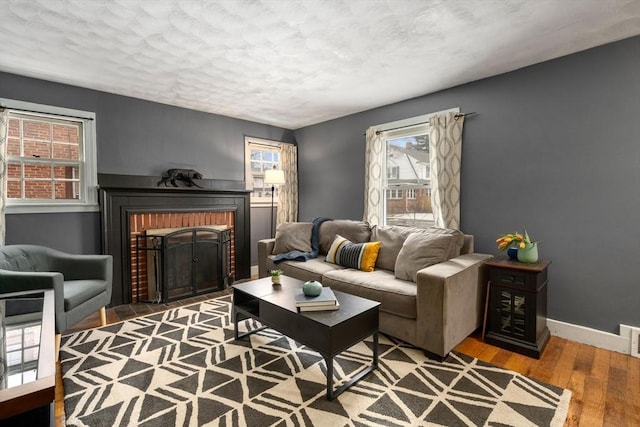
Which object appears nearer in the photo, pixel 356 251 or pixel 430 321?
pixel 430 321

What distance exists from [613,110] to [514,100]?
731 millimetres

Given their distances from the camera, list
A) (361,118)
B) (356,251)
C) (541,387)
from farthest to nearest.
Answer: (361,118)
(356,251)
(541,387)

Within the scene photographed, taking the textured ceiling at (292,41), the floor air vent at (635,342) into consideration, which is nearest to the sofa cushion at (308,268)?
the textured ceiling at (292,41)

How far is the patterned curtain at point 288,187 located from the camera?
5.02 metres

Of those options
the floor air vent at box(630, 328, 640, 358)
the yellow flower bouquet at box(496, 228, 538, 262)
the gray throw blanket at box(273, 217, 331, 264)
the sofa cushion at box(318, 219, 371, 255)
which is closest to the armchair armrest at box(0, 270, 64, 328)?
the gray throw blanket at box(273, 217, 331, 264)

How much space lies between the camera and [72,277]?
282cm

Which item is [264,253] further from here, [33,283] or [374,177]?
[33,283]

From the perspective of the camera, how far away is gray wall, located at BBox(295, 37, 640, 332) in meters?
2.40

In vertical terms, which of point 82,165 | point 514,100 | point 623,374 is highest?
point 514,100

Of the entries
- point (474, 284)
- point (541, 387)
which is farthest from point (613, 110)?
point (541, 387)

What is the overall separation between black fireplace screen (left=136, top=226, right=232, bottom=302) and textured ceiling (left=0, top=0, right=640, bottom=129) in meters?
1.70

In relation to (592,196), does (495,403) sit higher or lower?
lower

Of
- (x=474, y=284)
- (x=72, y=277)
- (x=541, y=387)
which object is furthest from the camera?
(x=72, y=277)

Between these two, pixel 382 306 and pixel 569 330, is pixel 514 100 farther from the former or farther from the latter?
pixel 382 306
